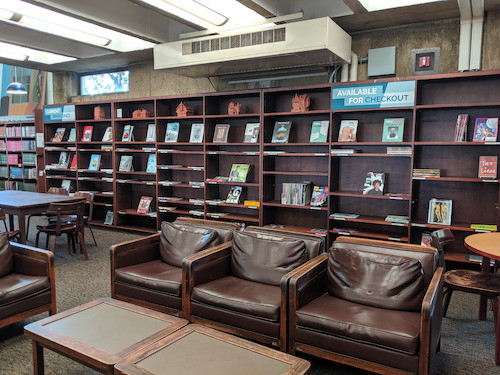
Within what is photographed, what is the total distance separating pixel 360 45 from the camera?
511cm

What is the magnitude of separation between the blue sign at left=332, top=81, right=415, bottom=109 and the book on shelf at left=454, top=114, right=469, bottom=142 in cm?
54

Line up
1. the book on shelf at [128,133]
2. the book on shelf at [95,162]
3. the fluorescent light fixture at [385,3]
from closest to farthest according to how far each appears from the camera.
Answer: the fluorescent light fixture at [385,3], the book on shelf at [128,133], the book on shelf at [95,162]

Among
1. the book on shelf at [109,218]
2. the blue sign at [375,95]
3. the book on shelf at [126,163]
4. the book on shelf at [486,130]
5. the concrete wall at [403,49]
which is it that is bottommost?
the book on shelf at [109,218]

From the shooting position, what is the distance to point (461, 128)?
4301 mm

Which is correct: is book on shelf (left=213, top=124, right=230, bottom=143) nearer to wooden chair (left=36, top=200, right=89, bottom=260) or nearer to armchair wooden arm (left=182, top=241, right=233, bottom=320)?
wooden chair (left=36, top=200, right=89, bottom=260)

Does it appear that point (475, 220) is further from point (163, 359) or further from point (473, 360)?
point (163, 359)

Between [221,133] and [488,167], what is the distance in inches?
138

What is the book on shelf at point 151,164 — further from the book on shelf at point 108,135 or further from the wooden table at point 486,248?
the wooden table at point 486,248

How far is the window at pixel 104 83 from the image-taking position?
7.32 m

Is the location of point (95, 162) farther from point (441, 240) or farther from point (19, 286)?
point (441, 240)

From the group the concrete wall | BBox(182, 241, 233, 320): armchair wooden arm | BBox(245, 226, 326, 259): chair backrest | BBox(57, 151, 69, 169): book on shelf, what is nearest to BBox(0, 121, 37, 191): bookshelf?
BBox(57, 151, 69, 169): book on shelf

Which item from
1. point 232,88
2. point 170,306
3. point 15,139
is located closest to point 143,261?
point 170,306

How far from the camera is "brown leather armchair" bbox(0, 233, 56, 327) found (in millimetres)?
2892

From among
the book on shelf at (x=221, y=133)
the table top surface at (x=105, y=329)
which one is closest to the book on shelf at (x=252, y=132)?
the book on shelf at (x=221, y=133)
